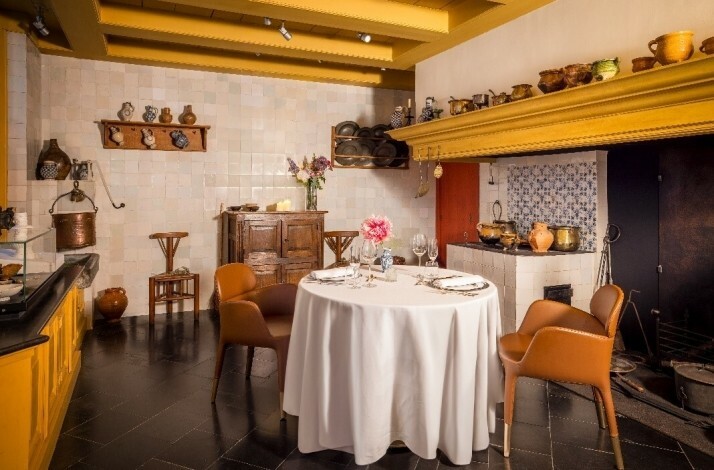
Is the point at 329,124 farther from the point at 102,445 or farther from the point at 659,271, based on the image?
the point at 102,445

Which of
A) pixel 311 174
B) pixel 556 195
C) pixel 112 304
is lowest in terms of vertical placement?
pixel 112 304

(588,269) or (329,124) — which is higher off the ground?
(329,124)

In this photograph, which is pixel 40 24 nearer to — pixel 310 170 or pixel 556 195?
pixel 310 170

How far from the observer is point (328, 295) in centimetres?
254

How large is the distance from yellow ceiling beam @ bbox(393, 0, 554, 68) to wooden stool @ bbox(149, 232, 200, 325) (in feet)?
9.89

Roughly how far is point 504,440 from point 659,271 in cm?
219

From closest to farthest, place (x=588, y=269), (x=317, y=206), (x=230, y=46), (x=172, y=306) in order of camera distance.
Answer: (x=588, y=269) → (x=230, y=46) → (x=172, y=306) → (x=317, y=206)

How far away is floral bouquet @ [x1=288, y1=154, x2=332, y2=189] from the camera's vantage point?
5.97 m

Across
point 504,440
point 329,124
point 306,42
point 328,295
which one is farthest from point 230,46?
point 504,440

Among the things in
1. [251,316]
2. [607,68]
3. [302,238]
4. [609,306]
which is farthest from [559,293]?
[302,238]

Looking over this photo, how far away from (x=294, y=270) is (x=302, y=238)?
1.19 ft

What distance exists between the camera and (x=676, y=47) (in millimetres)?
2643

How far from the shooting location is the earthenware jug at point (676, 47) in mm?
2623

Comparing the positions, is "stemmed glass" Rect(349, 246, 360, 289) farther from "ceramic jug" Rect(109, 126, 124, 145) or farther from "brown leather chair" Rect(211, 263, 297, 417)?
"ceramic jug" Rect(109, 126, 124, 145)
